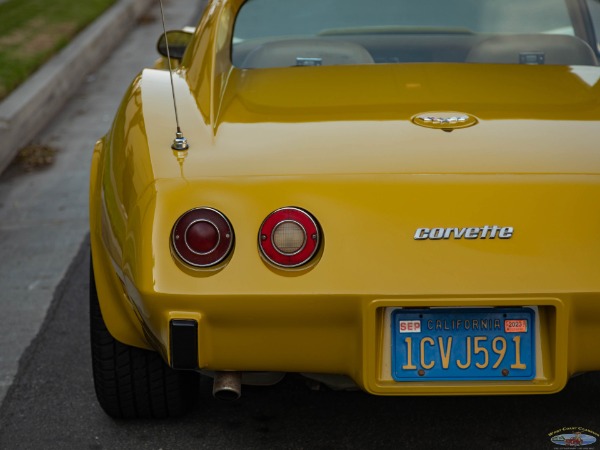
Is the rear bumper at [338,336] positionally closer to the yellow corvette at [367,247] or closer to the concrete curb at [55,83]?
the yellow corvette at [367,247]

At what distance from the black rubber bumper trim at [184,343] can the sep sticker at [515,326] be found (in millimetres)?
813

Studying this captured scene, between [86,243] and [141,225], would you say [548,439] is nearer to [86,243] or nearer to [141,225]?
[141,225]

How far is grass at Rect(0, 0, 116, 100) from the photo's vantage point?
9.72m

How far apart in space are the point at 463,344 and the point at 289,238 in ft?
1.77

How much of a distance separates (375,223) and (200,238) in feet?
1.51

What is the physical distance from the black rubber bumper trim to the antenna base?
1.75ft

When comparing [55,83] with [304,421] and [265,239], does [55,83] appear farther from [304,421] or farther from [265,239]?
[265,239]

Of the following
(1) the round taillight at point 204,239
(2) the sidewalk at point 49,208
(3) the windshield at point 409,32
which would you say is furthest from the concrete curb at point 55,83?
(1) the round taillight at point 204,239

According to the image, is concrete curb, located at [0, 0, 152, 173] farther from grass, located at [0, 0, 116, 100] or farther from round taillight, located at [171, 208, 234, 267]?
round taillight, located at [171, 208, 234, 267]

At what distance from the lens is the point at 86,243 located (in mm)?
6008

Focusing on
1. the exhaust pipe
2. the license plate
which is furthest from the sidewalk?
the license plate

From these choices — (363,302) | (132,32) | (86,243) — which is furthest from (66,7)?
(363,302)

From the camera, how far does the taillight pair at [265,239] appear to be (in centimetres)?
300

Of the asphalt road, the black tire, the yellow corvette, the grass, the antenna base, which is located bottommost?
the grass
